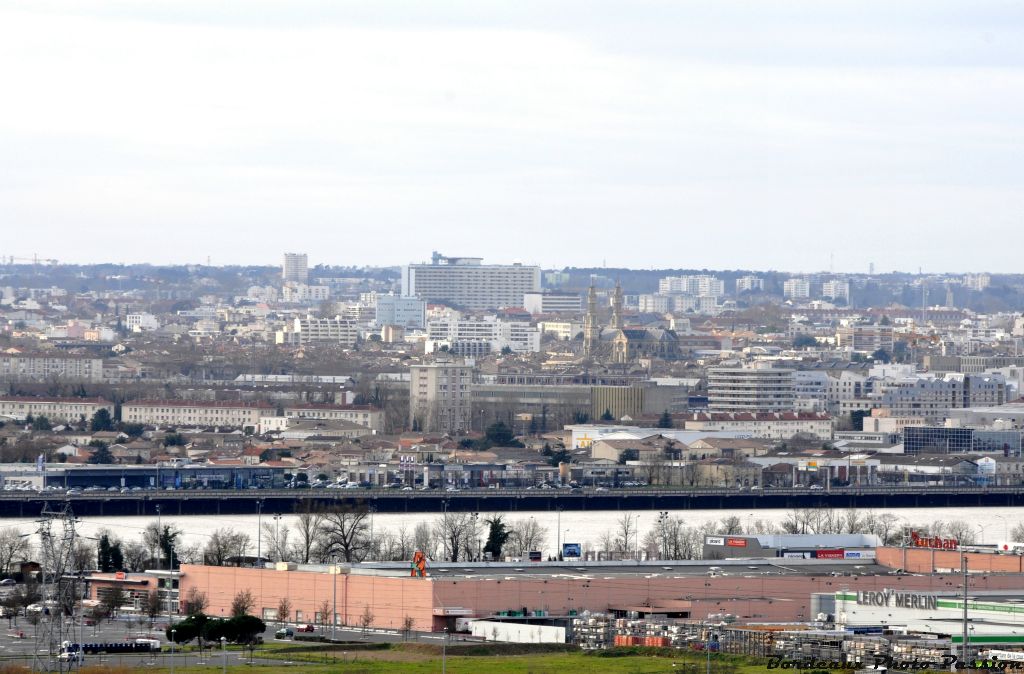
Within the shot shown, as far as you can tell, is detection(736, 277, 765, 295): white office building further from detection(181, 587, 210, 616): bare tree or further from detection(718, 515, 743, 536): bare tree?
detection(181, 587, 210, 616): bare tree

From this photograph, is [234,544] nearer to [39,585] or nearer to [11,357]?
[39,585]

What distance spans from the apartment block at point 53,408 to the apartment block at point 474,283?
74307mm

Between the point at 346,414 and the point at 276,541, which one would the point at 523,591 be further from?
the point at 346,414

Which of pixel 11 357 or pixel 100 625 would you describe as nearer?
pixel 100 625

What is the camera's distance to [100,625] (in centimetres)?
2731

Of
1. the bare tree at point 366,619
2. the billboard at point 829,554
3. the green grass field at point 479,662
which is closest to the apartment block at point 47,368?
the billboard at point 829,554

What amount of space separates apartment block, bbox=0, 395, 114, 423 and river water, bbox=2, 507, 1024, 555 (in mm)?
18868

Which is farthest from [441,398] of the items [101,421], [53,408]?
[101,421]

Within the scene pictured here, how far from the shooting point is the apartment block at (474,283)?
14000cm

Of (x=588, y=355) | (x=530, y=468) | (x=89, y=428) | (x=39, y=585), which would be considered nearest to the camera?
(x=39, y=585)

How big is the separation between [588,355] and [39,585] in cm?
6433

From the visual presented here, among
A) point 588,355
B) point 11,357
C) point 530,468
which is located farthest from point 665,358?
point 530,468

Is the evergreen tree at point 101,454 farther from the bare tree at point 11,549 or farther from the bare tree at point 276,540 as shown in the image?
the bare tree at point 11,549

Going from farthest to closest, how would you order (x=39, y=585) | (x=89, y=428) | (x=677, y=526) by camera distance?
(x=89, y=428) < (x=677, y=526) < (x=39, y=585)
